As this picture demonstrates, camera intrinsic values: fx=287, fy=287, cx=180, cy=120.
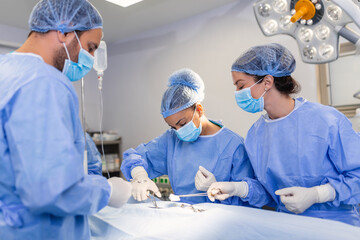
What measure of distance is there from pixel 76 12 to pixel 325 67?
228 cm

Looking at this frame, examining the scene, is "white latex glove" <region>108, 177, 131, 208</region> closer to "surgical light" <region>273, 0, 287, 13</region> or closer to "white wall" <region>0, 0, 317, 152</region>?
"surgical light" <region>273, 0, 287, 13</region>

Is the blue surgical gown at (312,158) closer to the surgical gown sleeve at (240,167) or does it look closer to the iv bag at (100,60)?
the surgical gown sleeve at (240,167)

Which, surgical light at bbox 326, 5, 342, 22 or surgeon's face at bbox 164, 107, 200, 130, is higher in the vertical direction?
surgical light at bbox 326, 5, 342, 22

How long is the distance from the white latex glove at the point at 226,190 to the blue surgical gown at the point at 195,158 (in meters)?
0.18

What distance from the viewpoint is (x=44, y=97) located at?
2.45ft

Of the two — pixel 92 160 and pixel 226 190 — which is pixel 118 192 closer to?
pixel 226 190

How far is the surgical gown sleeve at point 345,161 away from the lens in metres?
1.25

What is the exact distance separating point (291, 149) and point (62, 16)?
1.16 meters

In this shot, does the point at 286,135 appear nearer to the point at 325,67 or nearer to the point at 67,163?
the point at 67,163

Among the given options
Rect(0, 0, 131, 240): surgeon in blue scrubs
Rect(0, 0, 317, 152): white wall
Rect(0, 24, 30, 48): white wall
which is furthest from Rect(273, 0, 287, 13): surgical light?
Rect(0, 24, 30, 48): white wall

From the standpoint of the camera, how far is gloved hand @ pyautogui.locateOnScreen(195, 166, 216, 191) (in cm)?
157

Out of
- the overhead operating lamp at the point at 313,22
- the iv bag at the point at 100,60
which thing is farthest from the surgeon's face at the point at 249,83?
the iv bag at the point at 100,60

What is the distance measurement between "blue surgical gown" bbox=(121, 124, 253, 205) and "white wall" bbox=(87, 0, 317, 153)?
1.24m

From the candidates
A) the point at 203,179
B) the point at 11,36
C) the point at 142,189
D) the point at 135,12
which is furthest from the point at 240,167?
the point at 11,36
